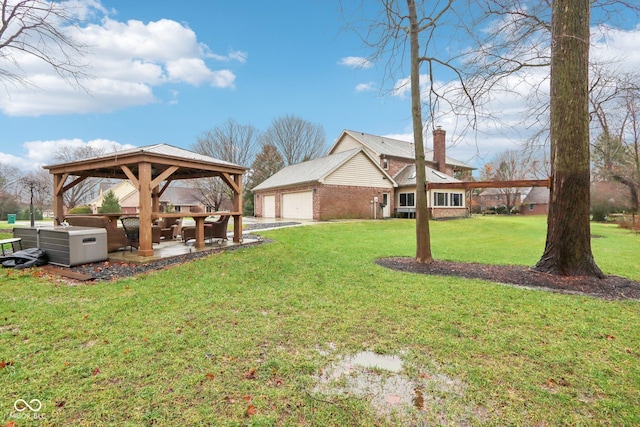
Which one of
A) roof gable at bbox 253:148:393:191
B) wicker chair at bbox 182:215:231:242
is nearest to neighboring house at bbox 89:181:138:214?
roof gable at bbox 253:148:393:191

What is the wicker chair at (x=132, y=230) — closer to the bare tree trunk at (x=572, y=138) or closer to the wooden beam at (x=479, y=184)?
the wooden beam at (x=479, y=184)

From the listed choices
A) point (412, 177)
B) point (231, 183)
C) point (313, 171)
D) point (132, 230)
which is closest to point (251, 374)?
point (132, 230)

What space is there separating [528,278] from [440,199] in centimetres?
1936

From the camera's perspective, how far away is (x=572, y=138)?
570 cm

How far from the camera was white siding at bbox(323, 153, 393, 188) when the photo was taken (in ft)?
69.5

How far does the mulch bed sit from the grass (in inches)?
22.2

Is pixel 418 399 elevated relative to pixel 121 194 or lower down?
lower down

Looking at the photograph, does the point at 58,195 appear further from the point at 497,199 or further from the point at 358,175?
the point at 497,199

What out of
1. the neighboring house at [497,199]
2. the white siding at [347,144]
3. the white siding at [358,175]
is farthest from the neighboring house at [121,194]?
the neighboring house at [497,199]

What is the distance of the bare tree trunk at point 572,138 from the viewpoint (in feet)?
18.5

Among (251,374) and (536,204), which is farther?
(536,204)

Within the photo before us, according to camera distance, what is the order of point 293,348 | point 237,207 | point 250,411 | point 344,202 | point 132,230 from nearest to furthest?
point 250,411 → point 293,348 → point 132,230 → point 237,207 → point 344,202

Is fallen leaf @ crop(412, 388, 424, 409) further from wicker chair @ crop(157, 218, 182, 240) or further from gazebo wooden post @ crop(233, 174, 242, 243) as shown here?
wicker chair @ crop(157, 218, 182, 240)

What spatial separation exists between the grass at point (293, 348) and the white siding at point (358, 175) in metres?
16.0
